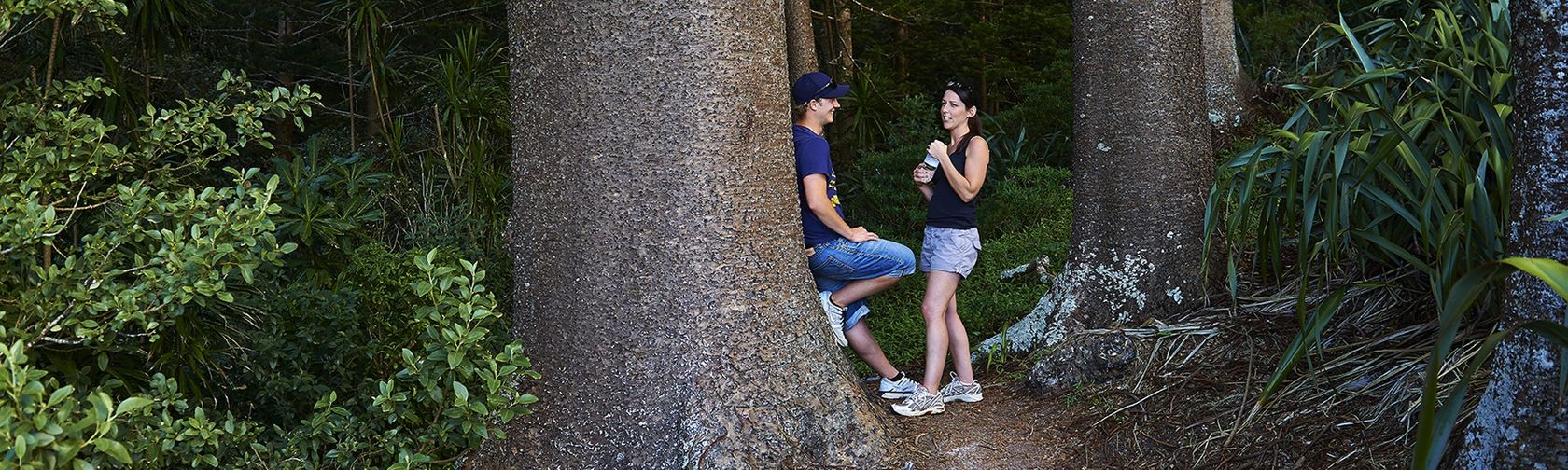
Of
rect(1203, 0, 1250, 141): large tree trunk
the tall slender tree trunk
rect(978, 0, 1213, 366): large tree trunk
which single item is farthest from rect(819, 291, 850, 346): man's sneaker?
rect(1203, 0, 1250, 141): large tree trunk

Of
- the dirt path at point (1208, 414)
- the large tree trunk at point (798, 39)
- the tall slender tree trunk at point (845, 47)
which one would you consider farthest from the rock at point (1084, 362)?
the tall slender tree trunk at point (845, 47)

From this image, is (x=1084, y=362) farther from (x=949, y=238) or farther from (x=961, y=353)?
(x=949, y=238)

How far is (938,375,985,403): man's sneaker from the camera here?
4789 mm

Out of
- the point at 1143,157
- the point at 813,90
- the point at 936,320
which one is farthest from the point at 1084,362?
the point at 813,90

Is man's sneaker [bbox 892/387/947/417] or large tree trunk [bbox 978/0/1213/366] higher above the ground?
large tree trunk [bbox 978/0/1213/366]

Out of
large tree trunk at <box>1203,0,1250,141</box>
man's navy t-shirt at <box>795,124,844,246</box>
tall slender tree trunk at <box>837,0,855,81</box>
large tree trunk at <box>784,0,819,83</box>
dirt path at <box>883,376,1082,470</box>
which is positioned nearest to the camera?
dirt path at <box>883,376,1082,470</box>

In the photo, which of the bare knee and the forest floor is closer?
the forest floor

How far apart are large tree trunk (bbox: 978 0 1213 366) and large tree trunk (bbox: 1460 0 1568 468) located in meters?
1.79

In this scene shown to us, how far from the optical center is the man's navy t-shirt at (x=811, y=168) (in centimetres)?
436

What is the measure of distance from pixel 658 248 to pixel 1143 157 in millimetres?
2132

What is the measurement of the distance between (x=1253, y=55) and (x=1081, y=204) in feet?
22.4

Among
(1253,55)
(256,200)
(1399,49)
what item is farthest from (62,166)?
(1253,55)

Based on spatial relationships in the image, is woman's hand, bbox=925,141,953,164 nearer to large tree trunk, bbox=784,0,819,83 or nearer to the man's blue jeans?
the man's blue jeans

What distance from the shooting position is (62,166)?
3225 mm
